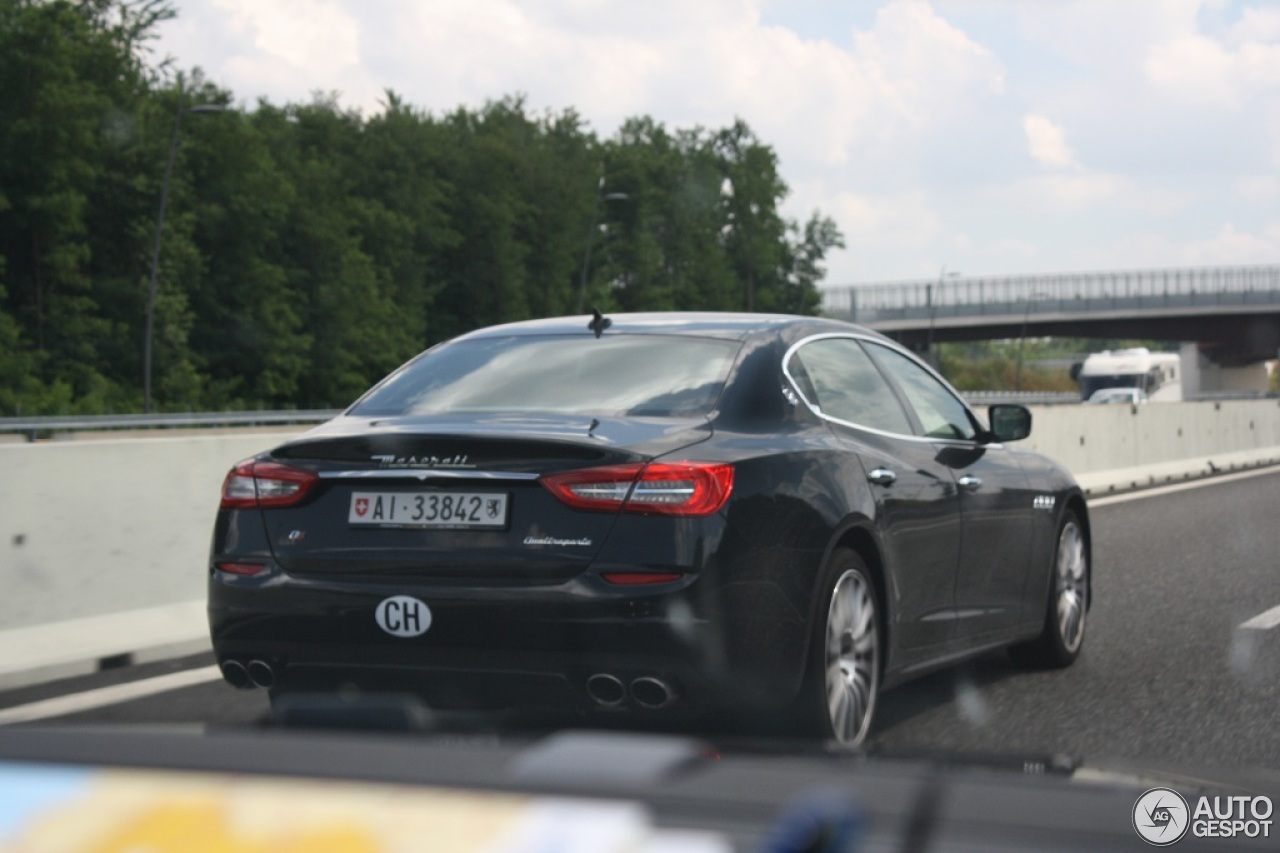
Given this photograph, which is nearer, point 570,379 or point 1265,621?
point 570,379

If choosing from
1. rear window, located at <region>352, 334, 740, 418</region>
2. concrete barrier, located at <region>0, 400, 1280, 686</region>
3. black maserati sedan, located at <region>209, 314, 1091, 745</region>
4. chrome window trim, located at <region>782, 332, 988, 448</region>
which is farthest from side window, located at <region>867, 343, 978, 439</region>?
concrete barrier, located at <region>0, 400, 1280, 686</region>

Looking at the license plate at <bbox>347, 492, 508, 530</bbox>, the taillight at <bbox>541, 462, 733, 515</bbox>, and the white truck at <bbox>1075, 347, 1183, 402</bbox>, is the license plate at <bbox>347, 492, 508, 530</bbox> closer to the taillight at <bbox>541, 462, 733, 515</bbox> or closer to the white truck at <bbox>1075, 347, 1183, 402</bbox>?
the taillight at <bbox>541, 462, 733, 515</bbox>

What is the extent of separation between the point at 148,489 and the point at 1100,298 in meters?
97.6

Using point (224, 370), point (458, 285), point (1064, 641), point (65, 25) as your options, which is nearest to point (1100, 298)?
point (458, 285)

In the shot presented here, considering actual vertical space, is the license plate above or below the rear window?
below

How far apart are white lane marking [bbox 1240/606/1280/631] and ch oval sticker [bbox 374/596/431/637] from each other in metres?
5.38

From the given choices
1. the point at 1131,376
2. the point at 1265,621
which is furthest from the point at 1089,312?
the point at 1265,621

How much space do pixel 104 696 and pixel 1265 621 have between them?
5.73 m

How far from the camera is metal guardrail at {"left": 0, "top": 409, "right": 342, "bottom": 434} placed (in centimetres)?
3656

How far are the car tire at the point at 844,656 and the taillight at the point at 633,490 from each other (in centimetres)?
57

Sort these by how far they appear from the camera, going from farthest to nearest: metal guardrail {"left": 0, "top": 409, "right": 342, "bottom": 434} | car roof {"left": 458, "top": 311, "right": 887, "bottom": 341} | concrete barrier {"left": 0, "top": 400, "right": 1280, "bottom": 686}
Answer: metal guardrail {"left": 0, "top": 409, "right": 342, "bottom": 434}
concrete barrier {"left": 0, "top": 400, "right": 1280, "bottom": 686}
car roof {"left": 458, "top": 311, "right": 887, "bottom": 341}

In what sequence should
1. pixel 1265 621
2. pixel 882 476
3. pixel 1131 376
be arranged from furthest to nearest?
pixel 1131 376, pixel 1265 621, pixel 882 476

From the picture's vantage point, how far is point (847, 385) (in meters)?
6.25

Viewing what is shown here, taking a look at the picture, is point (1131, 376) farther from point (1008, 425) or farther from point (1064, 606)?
point (1008, 425)
